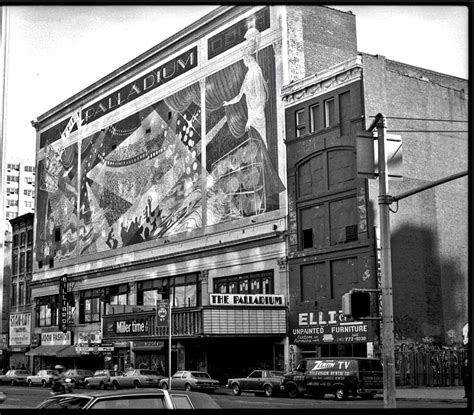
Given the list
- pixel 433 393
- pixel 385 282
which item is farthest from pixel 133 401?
pixel 433 393

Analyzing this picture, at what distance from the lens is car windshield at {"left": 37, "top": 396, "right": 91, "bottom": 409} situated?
1041cm

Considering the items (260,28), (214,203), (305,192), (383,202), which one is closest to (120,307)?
(214,203)

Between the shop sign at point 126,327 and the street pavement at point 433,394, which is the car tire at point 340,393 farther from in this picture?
the shop sign at point 126,327

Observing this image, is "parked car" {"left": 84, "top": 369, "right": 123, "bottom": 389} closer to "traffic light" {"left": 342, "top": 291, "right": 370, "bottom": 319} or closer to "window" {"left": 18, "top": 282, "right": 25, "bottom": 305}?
"window" {"left": 18, "top": 282, "right": 25, "bottom": 305}

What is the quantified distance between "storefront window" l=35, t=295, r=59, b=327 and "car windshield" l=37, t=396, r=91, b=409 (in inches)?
2511

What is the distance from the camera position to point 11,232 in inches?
3337

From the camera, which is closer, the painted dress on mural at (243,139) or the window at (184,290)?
the painted dress on mural at (243,139)

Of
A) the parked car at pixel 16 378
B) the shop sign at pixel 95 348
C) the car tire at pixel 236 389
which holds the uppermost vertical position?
the shop sign at pixel 95 348

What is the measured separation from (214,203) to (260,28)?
38.9ft

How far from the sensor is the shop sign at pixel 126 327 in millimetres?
51219

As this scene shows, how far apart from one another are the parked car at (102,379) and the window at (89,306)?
1661 centimetres

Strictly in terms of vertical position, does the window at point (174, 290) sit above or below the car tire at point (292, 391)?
above

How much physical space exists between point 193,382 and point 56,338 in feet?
106

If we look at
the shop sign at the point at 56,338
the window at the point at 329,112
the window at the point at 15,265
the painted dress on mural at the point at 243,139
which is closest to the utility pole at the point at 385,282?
the window at the point at 329,112
